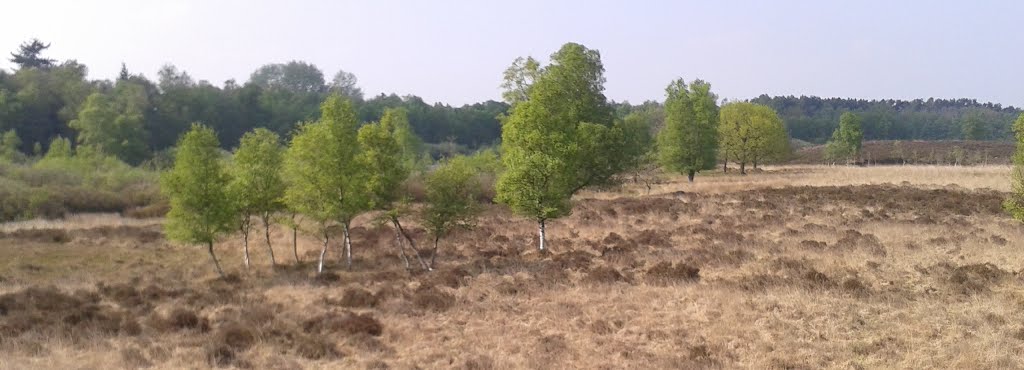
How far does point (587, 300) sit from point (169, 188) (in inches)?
639

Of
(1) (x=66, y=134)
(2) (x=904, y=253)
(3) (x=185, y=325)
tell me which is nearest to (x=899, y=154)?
(2) (x=904, y=253)

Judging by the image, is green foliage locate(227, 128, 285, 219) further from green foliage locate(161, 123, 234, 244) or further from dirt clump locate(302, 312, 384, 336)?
dirt clump locate(302, 312, 384, 336)

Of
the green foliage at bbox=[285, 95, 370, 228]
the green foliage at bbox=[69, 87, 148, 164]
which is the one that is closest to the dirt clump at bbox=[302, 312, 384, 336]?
the green foliage at bbox=[285, 95, 370, 228]

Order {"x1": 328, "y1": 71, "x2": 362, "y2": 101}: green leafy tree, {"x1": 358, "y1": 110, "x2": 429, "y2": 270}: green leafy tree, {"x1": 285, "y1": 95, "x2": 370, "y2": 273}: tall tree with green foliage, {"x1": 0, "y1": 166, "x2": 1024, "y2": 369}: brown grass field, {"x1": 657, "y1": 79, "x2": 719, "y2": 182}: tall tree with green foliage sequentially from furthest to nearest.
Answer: {"x1": 328, "y1": 71, "x2": 362, "y2": 101}: green leafy tree
{"x1": 657, "y1": 79, "x2": 719, "y2": 182}: tall tree with green foliage
{"x1": 285, "y1": 95, "x2": 370, "y2": 273}: tall tree with green foliage
{"x1": 358, "y1": 110, "x2": 429, "y2": 270}: green leafy tree
{"x1": 0, "y1": 166, "x2": 1024, "y2": 369}: brown grass field

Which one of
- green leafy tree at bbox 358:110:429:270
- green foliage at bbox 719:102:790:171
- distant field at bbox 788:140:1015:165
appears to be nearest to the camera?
green leafy tree at bbox 358:110:429:270

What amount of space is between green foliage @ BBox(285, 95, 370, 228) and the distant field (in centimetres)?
8423

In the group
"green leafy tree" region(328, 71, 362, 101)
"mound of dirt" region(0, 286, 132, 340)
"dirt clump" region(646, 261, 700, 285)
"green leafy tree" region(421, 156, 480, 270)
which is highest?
"green leafy tree" region(328, 71, 362, 101)

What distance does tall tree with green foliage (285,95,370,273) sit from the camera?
23.0 metres

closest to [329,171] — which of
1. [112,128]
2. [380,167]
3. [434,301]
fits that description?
[380,167]

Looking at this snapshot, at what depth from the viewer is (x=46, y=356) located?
44.7 feet

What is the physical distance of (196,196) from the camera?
76.4ft

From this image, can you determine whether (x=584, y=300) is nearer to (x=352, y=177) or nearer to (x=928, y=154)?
(x=352, y=177)

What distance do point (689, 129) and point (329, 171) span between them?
1316 inches

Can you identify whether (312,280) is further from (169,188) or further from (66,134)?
(66,134)
